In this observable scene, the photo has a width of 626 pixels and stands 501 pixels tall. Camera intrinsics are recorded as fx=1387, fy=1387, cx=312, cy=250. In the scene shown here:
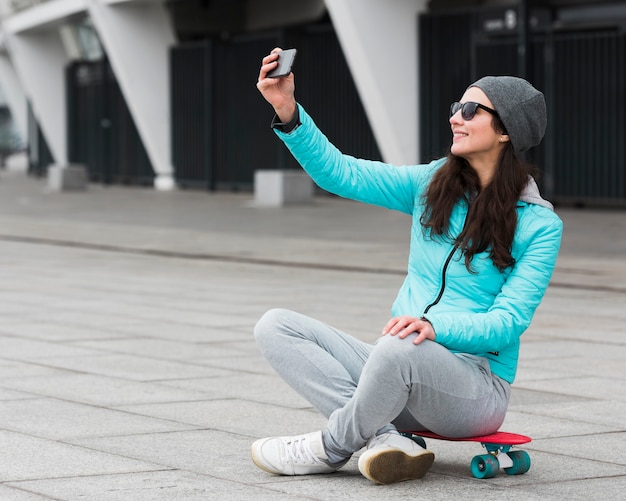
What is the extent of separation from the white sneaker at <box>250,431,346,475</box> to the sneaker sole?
0.18 meters

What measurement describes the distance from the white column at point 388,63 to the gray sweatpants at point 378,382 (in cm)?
2041

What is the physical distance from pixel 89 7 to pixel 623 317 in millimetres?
26613

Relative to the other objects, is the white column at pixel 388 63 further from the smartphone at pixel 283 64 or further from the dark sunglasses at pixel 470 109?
the smartphone at pixel 283 64

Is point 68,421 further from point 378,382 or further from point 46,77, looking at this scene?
point 46,77

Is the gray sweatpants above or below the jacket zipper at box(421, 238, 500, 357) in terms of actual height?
below

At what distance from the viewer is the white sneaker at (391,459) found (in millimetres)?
4473

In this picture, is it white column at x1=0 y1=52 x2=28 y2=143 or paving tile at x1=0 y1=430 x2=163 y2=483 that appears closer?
paving tile at x1=0 y1=430 x2=163 y2=483

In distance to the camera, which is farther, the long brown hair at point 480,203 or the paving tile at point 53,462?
the paving tile at point 53,462

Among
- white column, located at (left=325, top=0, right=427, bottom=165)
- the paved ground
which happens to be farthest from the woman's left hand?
white column, located at (left=325, top=0, right=427, bottom=165)

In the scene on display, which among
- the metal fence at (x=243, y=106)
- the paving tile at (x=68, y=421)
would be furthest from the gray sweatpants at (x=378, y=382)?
the metal fence at (x=243, y=106)

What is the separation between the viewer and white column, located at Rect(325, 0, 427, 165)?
2488 centimetres

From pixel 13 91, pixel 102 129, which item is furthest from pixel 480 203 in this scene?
pixel 13 91

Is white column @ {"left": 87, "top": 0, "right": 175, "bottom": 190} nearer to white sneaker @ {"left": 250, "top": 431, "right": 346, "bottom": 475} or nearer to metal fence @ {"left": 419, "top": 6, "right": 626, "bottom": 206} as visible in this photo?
metal fence @ {"left": 419, "top": 6, "right": 626, "bottom": 206}

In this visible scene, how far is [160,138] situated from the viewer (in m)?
34.3
